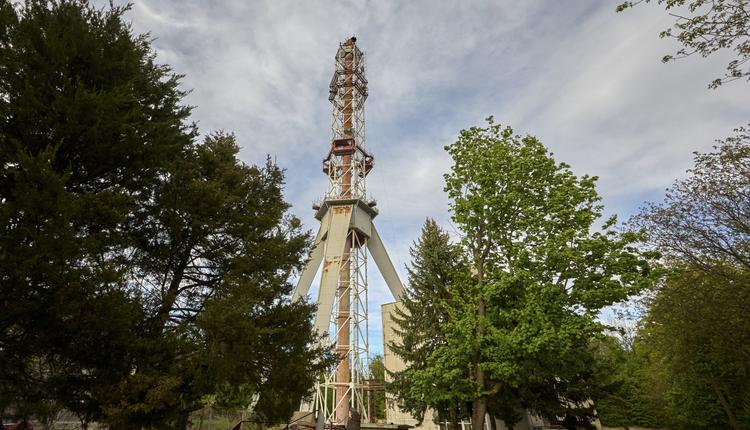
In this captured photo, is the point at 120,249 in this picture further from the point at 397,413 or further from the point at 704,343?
the point at 397,413

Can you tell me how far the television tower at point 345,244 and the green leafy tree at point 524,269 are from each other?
11.9 meters

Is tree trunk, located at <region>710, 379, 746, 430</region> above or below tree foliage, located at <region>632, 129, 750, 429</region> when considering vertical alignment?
below

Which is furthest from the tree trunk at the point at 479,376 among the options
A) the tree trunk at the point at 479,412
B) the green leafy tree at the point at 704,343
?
the green leafy tree at the point at 704,343

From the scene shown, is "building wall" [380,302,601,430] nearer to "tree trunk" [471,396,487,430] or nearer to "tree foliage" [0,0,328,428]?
"tree trunk" [471,396,487,430]

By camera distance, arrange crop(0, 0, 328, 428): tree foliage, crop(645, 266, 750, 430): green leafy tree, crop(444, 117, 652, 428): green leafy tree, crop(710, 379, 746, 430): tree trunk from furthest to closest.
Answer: crop(710, 379, 746, 430): tree trunk → crop(645, 266, 750, 430): green leafy tree → crop(444, 117, 652, 428): green leafy tree → crop(0, 0, 328, 428): tree foliage

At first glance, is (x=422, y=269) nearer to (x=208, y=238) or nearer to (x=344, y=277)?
(x=208, y=238)

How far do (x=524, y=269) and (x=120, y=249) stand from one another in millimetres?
10584

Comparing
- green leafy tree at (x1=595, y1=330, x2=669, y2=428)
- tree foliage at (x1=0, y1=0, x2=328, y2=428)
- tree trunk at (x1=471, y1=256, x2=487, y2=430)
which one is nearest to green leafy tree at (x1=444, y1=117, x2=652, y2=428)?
tree trunk at (x1=471, y1=256, x2=487, y2=430)

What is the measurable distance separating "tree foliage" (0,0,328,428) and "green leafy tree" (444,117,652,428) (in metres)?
4.83

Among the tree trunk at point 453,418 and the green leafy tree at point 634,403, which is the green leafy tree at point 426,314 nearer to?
the tree trunk at point 453,418

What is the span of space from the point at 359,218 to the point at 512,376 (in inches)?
753

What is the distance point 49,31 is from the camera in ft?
25.1

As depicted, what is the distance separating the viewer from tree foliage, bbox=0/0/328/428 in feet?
21.1

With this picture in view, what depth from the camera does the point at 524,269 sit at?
1077 cm
